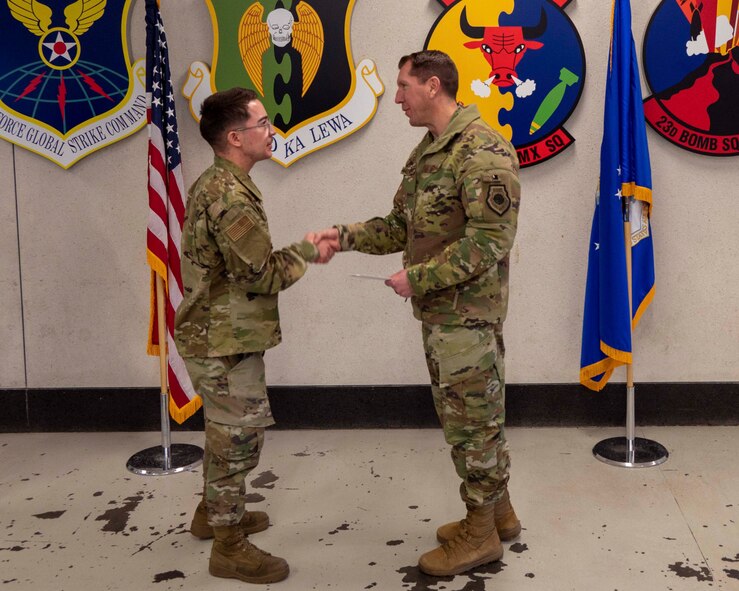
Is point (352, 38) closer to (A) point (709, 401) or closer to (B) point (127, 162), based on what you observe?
(B) point (127, 162)

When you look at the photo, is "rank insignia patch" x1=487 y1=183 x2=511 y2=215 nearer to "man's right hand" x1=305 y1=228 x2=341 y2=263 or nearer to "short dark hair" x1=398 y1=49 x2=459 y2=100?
"short dark hair" x1=398 y1=49 x2=459 y2=100

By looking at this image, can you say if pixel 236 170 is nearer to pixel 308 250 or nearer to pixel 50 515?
pixel 308 250

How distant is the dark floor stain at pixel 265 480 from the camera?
133 inches

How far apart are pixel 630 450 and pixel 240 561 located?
1.77 metres

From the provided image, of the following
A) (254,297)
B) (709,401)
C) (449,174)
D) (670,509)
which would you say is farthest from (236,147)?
(709,401)

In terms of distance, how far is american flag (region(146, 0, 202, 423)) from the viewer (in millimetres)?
3451

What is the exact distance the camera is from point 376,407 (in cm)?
400

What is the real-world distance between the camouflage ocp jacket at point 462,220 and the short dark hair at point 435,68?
9 centimetres

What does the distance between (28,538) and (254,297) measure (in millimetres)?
1252

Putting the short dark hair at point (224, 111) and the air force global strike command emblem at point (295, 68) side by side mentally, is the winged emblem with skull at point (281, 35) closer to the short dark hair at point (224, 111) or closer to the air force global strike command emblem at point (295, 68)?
the air force global strike command emblem at point (295, 68)

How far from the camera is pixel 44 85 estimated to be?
12.5 ft

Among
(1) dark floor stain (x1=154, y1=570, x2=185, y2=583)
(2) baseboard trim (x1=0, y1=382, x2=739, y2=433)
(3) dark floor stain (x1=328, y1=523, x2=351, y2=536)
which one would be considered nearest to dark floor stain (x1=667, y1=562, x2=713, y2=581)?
(3) dark floor stain (x1=328, y1=523, x2=351, y2=536)

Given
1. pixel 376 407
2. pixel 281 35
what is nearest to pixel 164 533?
pixel 376 407

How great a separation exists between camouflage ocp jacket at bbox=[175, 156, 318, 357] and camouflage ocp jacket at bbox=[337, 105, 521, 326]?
39cm
